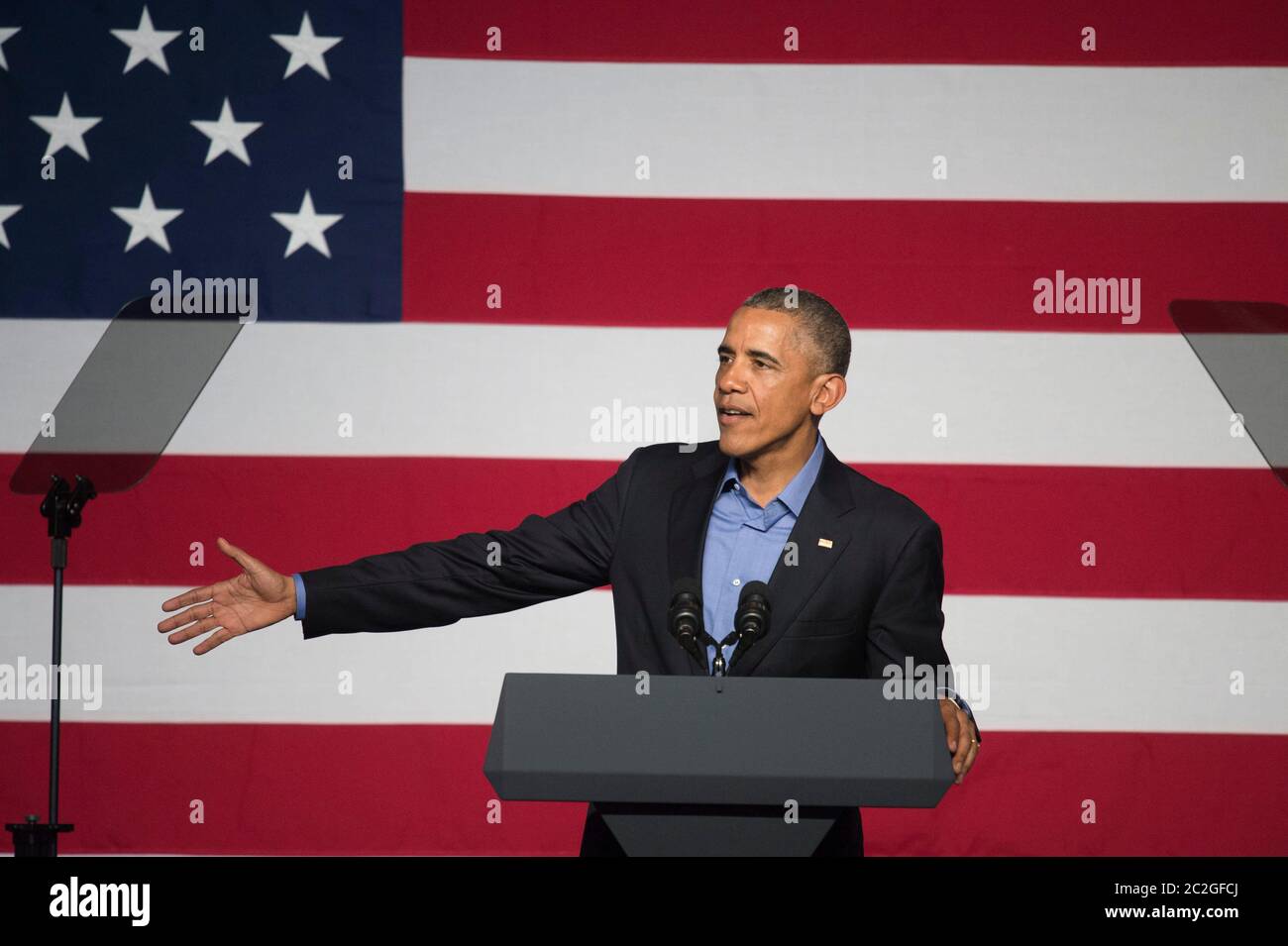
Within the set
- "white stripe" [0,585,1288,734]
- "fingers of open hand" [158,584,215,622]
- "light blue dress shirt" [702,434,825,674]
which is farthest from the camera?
"white stripe" [0,585,1288,734]

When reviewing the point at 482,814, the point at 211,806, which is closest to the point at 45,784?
the point at 211,806

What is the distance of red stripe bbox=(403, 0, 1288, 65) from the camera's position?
11.8 feet

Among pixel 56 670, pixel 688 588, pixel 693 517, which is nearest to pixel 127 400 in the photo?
pixel 56 670

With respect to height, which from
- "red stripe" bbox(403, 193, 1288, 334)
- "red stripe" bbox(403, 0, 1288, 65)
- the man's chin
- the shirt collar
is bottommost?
the shirt collar

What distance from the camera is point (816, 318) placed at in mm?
2229

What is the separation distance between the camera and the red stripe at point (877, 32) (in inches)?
141

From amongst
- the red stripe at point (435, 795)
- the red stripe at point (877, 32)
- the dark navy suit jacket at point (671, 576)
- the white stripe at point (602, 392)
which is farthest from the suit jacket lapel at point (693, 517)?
the red stripe at point (877, 32)

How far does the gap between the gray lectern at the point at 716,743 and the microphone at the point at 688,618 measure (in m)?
0.14

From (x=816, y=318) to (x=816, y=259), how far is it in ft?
4.54

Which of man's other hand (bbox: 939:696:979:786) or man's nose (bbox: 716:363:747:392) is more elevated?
man's nose (bbox: 716:363:747:392)

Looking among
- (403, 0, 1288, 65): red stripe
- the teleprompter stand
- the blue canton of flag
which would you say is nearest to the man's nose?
the blue canton of flag

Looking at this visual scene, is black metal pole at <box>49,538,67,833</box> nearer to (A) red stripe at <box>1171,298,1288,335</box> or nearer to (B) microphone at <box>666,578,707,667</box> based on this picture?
(B) microphone at <box>666,578,707,667</box>

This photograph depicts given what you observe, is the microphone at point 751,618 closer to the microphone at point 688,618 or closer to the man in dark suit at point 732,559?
the microphone at point 688,618
